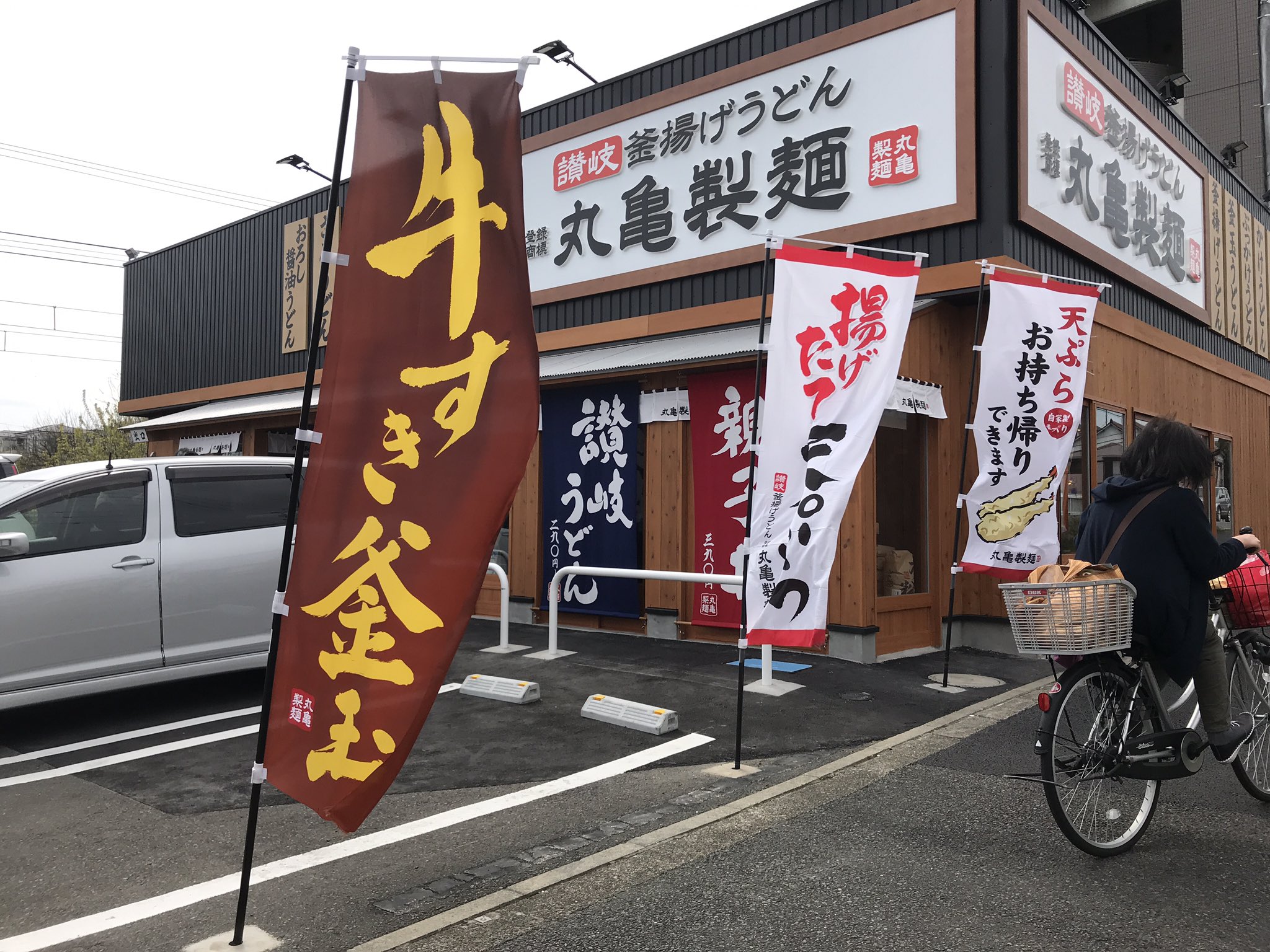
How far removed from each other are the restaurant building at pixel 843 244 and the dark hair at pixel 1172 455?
3.44 metres

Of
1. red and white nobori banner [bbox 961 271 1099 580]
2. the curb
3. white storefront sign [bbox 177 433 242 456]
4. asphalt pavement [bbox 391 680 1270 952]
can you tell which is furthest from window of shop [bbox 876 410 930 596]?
white storefront sign [bbox 177 433 242 456]

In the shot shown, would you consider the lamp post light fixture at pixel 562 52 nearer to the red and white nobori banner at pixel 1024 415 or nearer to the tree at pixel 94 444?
the red and white nobori banner at pixel 1024 415

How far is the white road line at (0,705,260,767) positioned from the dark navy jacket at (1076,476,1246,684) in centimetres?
587

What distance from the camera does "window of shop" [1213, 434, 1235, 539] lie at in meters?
14.8

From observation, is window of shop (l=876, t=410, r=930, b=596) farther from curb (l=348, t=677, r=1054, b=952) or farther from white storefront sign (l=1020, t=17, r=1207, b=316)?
curb (l=348, t=677, r=1054, b=952)

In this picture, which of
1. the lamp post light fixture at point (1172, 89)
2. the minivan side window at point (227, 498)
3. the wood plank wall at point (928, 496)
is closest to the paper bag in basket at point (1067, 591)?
the wood plank wall at point (928, 496)

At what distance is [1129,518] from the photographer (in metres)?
4.29

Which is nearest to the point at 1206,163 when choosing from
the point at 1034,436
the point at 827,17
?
the point at 827,17

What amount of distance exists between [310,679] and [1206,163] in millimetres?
15650

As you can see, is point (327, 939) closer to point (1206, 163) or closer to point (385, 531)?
point (385, 531)

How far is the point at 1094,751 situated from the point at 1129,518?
3.53 feet

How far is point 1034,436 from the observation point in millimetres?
7480

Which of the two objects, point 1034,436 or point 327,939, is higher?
point 1034,436

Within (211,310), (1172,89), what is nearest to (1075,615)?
(1172,89)
